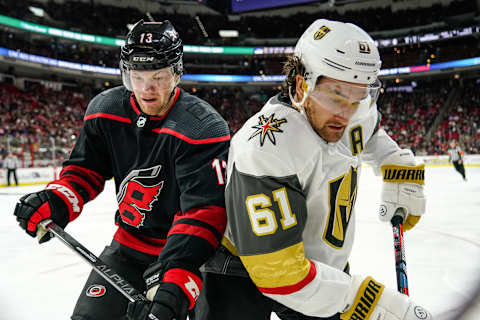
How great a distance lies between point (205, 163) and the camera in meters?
1.45

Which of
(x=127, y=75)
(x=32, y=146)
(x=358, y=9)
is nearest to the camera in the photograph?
(x=127, y=75)

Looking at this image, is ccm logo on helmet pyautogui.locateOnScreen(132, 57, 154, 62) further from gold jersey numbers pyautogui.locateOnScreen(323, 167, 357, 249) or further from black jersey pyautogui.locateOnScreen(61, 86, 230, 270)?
gold jersey numbers pyautogui.locateOnScreen(323, 167, 357, 249)

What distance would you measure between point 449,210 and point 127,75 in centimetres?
515

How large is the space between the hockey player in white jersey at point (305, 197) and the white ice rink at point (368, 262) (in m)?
0.33

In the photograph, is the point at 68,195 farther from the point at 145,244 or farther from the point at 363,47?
the point at 363,47

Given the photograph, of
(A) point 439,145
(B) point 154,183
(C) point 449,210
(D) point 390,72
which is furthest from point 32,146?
(D) point 390,72

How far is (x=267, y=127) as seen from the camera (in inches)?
44.3

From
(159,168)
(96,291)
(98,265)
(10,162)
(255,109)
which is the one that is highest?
(159,168)

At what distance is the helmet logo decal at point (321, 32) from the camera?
1218mm

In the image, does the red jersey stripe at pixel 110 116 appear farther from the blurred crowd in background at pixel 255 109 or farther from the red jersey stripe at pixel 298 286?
the blurred crowd in background at pixel 255 109

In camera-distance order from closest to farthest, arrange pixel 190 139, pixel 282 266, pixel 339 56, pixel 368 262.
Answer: pixel 282 266, pixel 339 56, pixel 190 139, pixel 368 262

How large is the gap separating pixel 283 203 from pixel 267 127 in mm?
215

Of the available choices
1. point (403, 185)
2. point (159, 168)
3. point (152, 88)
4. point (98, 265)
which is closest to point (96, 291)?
point (98, 265)

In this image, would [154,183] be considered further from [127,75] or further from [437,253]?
[437,253]
